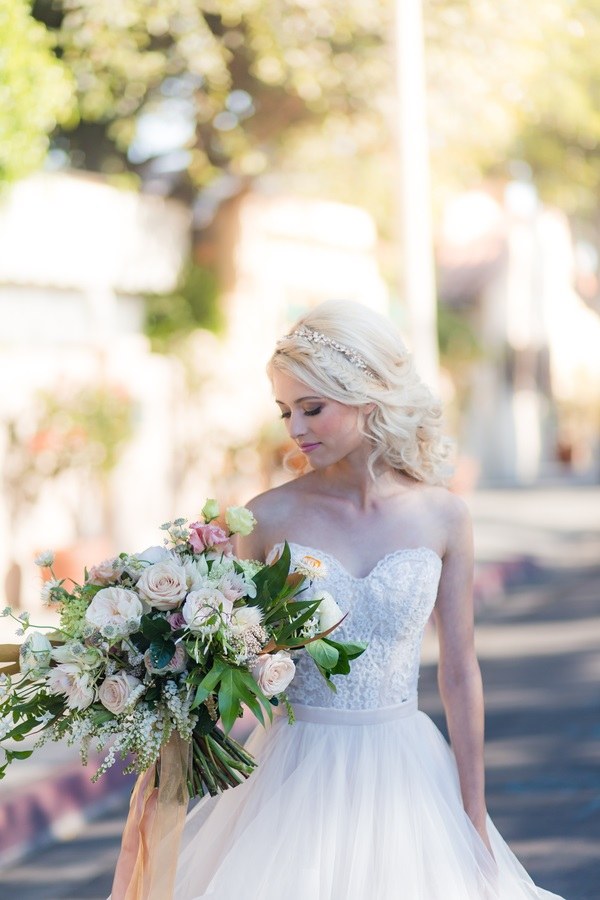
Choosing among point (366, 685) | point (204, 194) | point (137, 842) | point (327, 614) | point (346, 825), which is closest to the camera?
point (327, 614)

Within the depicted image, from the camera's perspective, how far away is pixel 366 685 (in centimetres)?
329

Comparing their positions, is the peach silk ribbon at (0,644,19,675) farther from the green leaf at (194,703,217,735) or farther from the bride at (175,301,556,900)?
the bride at (175,301,556,900)

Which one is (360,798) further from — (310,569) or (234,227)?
(234,227)

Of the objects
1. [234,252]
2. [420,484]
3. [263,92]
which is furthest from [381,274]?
[420,484]

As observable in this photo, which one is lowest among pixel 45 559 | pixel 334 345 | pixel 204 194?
pixel 45 559

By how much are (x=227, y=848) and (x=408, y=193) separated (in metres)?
9.76

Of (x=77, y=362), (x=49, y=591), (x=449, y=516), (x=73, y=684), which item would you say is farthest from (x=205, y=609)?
(x=77, y=362)

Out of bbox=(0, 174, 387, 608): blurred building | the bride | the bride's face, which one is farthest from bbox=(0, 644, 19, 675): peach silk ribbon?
bbox=(0, 174, 387, 608): blurred building

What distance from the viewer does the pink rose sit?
2898 mm

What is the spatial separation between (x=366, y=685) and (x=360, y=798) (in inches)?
10.2

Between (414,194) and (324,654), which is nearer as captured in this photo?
(324,654)

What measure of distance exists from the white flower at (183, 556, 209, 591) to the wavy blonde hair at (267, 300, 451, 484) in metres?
0.56

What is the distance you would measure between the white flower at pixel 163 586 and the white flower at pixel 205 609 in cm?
3

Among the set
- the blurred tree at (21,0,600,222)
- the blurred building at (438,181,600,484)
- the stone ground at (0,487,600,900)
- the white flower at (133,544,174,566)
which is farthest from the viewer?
the blurred building at (438,181,600,484)
